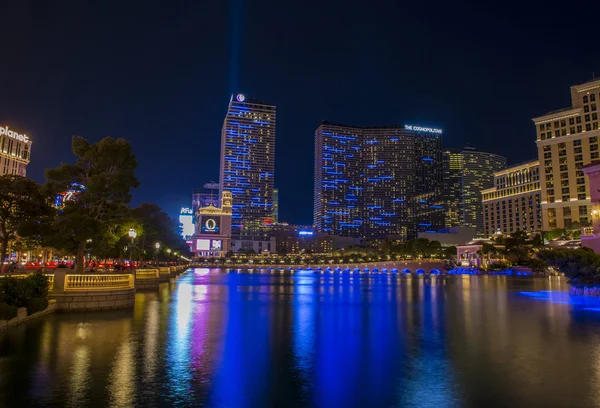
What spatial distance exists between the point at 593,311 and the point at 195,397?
23.1 metres

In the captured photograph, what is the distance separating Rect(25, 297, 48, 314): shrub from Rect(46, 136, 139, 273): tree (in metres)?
5.72

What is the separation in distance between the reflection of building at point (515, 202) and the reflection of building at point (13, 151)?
14913 cm

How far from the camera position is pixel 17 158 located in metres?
124

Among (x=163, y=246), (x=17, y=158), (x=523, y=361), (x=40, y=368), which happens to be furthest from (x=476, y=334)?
(x=17, y=158)

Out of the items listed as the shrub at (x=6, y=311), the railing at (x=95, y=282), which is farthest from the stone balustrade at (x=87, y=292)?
the shrub at (x=6, y=311)

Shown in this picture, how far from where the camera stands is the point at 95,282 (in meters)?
22.9

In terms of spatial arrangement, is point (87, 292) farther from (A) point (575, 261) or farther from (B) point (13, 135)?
(B) point (13, 135)

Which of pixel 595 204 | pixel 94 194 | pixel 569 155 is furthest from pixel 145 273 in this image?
pixel 569 155

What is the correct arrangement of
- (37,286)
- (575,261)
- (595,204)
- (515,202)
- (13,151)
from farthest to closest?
1. (515,202)
2. (13,151)
3. (595,204)
4. (575,261)
5. (37,286)

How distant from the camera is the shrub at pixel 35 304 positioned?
1809cm

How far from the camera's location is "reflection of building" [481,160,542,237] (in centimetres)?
13612

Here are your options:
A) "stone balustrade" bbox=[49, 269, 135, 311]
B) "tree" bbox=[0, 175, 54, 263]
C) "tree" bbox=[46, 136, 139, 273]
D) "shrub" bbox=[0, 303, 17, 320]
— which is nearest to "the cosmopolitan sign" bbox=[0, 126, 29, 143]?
"tree" bbox=[0, 175, 54, 263]

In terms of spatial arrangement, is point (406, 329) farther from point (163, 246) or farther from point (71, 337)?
point (163, 246)

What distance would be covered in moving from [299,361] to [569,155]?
122888mm
